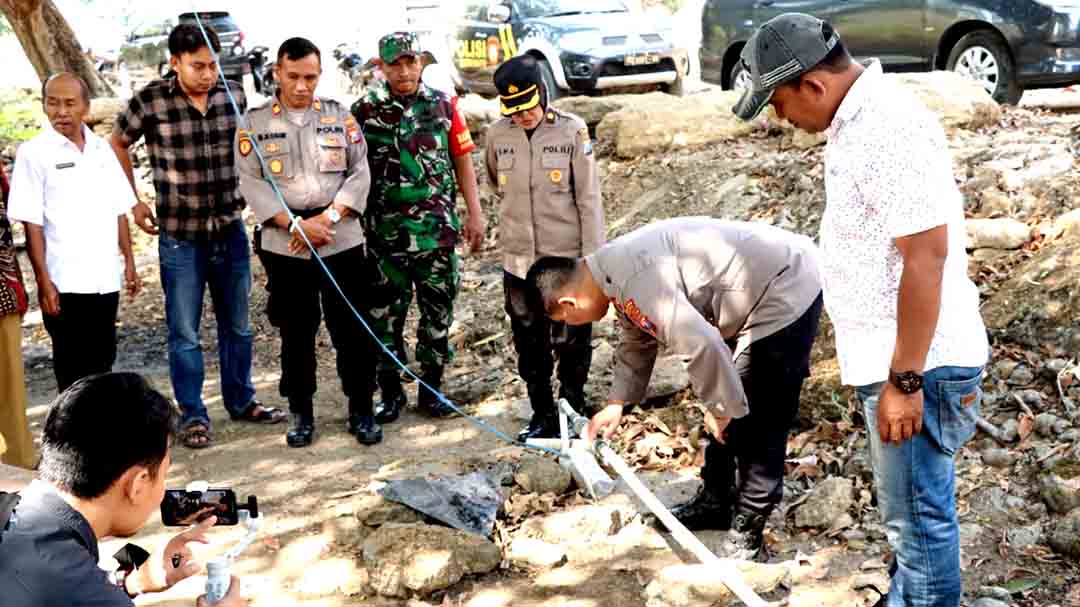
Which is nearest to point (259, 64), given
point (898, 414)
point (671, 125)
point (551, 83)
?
point (551, 83)

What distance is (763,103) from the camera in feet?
8.13

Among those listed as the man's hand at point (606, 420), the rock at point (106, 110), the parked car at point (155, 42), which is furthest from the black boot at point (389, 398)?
the parked car at point (155, 42)

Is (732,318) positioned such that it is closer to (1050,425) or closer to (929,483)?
(929,483)

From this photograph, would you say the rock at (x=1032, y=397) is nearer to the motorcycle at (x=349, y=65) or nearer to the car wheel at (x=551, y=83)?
the car wheel at (x=551, y=83)

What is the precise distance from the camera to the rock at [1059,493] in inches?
143

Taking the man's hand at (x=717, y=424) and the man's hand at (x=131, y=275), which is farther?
the man's hand at (x=131, y=275)

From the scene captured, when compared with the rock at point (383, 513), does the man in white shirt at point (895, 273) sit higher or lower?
higher

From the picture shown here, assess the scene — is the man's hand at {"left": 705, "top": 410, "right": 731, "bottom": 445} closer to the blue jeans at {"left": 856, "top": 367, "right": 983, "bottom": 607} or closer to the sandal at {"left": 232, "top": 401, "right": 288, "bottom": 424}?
the blue jeans at {"left": 856, "top": 367, "right": 983, "bottom": 607}

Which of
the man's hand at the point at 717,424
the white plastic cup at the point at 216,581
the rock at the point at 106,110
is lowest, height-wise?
the man's hand at the point at 717,424

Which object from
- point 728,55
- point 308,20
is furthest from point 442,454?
point 308,20

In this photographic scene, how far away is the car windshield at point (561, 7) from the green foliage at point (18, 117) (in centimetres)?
583

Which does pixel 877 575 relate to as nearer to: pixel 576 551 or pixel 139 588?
pixel 576 551

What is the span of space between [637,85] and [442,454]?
21.8 ft

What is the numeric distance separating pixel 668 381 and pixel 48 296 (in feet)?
8.99
